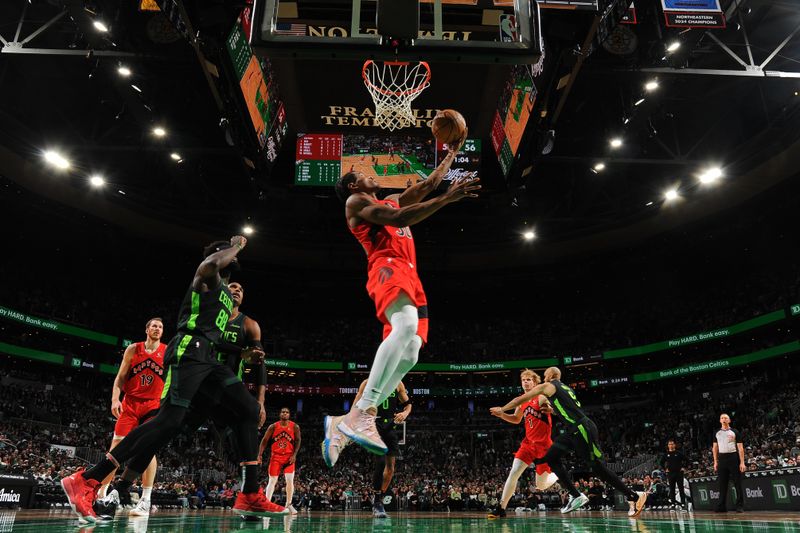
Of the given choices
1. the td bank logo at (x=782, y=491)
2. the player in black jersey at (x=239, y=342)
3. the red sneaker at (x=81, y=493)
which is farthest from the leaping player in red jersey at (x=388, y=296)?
the td bank logo at (x=782, y=491)

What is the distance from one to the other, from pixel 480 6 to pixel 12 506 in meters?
12.0

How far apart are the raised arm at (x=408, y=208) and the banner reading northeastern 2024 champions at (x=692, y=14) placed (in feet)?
27.8

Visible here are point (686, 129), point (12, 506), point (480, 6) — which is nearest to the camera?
point (480, 6)

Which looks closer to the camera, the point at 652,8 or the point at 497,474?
the point at 652,8

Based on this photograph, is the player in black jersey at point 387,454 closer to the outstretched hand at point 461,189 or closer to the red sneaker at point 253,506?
the red sneaker at point 253,506

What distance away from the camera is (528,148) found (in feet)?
41.8

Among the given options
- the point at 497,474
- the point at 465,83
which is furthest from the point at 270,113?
Result: the point at 497,474

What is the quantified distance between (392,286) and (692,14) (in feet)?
31.0

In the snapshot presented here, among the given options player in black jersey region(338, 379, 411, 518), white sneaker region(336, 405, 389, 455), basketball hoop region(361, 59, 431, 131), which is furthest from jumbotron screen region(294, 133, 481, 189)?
A: white sneaker region(336, 405, 389, 455)

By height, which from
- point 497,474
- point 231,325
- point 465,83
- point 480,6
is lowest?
point 497,474

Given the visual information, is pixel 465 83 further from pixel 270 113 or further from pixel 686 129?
pixel 686 129

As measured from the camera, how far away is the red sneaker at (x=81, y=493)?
4215mm

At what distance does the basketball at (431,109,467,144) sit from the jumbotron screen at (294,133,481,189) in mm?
8390

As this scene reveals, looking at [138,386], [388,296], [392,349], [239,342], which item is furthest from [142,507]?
[388,296]
